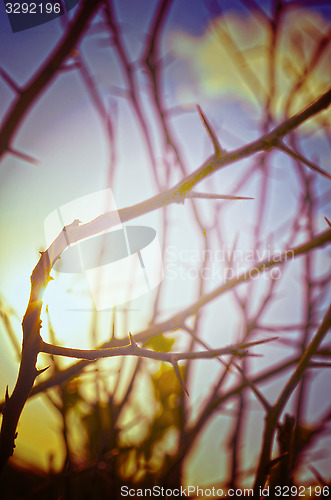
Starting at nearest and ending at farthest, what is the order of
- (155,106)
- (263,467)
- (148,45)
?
(263,467)
(148,45)
(155,106)

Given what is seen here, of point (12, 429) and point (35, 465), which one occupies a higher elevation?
point (12, 429)

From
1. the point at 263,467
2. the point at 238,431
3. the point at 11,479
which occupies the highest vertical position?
the point at 263,467

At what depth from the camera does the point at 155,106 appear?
2.07 m

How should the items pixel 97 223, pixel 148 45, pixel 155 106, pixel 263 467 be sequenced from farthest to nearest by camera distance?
pixel 155 106, pixel 148 45, pixel 263 467, pixel 97 223

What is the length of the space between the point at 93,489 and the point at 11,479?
2333 mm

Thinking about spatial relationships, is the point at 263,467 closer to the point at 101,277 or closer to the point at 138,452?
the point at 101,277

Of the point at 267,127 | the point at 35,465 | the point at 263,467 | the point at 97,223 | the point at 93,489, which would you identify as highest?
the point at 267,127

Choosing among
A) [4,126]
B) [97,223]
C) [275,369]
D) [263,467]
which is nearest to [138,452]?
[275,369]

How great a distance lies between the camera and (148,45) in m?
1.61

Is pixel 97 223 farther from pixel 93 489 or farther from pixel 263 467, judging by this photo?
pixel 93 489

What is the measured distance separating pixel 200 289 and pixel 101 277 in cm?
93

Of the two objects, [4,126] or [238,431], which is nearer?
[4,126]

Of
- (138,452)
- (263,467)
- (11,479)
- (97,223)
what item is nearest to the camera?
(97,223)

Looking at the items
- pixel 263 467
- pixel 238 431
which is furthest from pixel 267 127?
pixel 238 431
